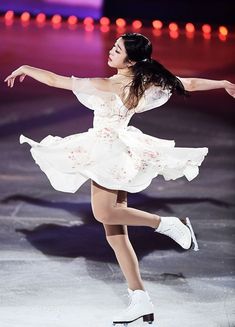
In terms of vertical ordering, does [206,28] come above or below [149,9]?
below

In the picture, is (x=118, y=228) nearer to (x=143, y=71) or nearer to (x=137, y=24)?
(x=143, y=71)

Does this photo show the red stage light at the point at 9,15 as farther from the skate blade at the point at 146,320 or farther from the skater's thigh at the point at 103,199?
the skate blade at the point at 146,320

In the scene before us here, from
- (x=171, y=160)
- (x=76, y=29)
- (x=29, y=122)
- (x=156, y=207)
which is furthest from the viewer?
(x=76, y=29)

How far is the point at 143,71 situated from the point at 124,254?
0.93m

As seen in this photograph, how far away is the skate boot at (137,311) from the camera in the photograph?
13.1ft

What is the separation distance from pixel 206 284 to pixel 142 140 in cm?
90

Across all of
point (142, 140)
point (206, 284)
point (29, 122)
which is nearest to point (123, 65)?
point (142, 140)

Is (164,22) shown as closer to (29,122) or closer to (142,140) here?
(29,122)

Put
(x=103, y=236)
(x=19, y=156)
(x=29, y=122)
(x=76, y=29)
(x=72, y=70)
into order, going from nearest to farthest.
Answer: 1. (x=103, y=236)
2. (x=19, y=156)
3. (x=29, y=122)
4. (x=72, y=70)
5. (x=76, y=29)

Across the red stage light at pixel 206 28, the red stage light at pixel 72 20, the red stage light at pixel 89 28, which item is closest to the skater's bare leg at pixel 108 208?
the red stage light at pixel 89 28

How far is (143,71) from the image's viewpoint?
13.8 ft

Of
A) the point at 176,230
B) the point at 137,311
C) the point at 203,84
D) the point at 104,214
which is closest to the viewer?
the point at 137,311

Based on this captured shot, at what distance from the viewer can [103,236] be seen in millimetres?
5316

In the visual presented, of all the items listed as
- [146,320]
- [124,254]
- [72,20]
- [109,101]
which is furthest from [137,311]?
[72,20]
